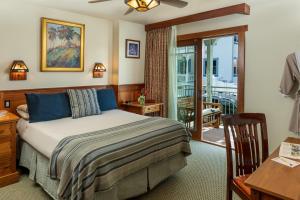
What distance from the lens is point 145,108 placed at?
445 cm

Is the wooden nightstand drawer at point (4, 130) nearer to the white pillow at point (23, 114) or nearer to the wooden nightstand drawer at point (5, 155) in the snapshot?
the wooden nightstand drawer at point (5, 155)

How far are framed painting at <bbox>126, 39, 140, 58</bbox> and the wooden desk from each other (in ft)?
12.4

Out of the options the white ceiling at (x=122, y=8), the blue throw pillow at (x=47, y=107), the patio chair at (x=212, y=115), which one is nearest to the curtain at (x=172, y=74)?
the white ceiling at (x=122, y=8)

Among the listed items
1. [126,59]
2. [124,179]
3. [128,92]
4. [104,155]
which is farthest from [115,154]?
[126,59]

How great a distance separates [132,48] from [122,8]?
1.08 meters

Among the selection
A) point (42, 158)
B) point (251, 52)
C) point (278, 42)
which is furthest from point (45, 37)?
point (278, 42)

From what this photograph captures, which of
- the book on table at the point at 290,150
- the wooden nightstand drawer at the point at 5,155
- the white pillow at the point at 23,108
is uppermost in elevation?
the white pillow at the point at 23,108

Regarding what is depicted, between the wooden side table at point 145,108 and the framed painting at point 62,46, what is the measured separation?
118 cm

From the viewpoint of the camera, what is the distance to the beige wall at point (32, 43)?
3.29m

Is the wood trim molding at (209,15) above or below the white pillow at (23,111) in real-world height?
above

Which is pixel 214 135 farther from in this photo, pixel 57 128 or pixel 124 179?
pixel 57 128

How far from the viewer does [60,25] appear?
380cm

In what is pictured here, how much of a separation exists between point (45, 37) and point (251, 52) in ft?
11.0

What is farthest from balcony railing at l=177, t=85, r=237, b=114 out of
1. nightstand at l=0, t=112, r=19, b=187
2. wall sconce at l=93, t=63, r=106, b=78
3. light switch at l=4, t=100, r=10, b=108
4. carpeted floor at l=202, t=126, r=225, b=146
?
nightstand at l=0, t=112, r=19, b=187
